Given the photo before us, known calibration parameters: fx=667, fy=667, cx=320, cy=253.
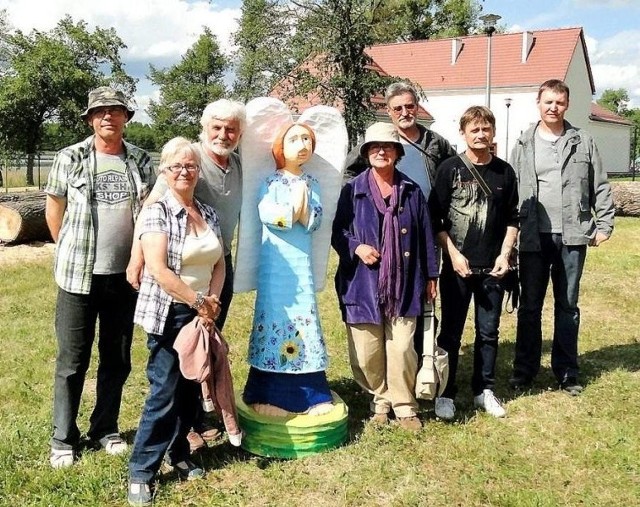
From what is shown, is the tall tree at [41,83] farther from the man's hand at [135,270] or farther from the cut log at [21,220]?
the man's hand at [135,270]

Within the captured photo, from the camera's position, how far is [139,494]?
10.7ft

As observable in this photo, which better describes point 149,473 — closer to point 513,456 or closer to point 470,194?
point 513,456

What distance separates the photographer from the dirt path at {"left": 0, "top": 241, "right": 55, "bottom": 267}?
31.6 feet

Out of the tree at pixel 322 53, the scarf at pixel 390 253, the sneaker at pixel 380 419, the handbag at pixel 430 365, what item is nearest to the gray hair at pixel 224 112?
the scarf at pixel 390 253

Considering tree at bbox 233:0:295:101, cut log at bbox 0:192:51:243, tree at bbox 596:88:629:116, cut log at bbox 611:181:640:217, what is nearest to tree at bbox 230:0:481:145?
tree at bbox 233:0:295:101

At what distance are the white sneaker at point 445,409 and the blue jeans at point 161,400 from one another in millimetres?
1812

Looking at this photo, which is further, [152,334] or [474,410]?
[474,410]

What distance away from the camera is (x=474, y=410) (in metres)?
4.53

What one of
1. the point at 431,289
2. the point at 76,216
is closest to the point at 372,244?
the point at 431,289

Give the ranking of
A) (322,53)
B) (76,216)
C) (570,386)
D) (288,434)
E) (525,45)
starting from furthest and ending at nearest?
(525,45) < (322,53) < (570,386) < (288,434) < (76,216)

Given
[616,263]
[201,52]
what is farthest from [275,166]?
[201,52]

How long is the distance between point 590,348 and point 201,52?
42256 mm

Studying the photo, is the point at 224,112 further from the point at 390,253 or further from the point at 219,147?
the point at 390,253

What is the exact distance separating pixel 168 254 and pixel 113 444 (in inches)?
53.3
